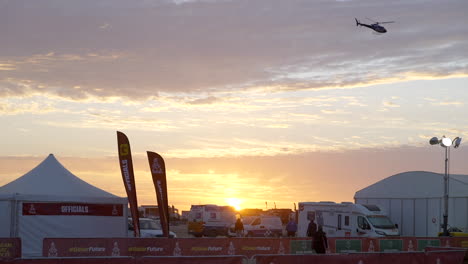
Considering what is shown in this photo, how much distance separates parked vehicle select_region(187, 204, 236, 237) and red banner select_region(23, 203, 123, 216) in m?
23.1

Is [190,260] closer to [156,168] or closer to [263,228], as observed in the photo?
[156,168]

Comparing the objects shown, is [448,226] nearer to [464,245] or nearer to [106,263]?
[464,245]

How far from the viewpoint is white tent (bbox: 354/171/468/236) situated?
4100cm

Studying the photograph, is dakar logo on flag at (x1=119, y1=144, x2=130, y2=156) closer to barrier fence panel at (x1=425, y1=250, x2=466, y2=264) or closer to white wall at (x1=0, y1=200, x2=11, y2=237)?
white wall at (x1=0, y1=200, x2=11, y2=237)

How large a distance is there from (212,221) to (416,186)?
1633cm

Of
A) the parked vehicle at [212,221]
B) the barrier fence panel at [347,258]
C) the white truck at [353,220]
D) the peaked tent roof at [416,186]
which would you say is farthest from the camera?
the parked vehicle at [212,221]

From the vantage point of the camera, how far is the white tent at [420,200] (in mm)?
41000

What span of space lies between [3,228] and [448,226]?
23512 millimetres

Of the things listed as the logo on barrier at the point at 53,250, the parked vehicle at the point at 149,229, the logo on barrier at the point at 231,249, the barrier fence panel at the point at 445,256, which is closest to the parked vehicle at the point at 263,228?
the parked vehicle at the point at 149,229

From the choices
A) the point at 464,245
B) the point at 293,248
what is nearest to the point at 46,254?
the point at 293,248

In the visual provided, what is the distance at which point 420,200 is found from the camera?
4231 centimetres

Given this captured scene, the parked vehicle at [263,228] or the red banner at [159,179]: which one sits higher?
the red banner at [159,179]

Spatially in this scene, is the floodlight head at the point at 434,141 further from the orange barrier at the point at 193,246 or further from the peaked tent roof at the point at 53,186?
the peaked tent roof at the point at 53,186

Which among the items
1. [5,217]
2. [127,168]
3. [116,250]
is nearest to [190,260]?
[116,250]
